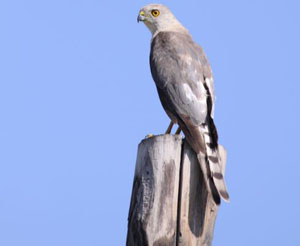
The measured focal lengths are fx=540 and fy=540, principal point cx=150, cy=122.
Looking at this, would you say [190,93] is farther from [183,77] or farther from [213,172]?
[213,172]

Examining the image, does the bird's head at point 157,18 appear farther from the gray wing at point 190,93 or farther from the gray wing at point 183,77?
the gray wing at point 183,77

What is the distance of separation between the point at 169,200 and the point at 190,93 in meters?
1.40

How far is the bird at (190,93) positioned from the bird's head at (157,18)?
0.10m

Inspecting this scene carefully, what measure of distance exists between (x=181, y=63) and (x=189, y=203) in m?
1.89

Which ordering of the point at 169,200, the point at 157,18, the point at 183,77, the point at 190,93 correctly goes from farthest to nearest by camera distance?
the point at 157,18 < the point at 183,77 < the point at 190,93 < the point at 169,200

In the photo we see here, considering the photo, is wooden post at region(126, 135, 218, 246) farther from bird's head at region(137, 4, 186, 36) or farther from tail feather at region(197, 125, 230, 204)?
bird's head at region(137, 4, 186, 36)

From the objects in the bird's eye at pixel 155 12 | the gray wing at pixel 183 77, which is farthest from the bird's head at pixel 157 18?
Answer: the gray wing at pixel 183 77

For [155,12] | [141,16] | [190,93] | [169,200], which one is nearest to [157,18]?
[155,12]

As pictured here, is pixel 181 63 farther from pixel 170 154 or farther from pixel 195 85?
pixel 170 154

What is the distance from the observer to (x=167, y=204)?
3.88 m

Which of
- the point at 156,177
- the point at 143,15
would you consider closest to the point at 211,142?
the point at 156,177

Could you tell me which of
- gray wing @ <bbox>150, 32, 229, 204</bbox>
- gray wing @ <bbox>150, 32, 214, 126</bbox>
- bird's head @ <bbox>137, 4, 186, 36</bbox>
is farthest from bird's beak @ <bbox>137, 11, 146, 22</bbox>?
gray wing @ <bbox>150, 32, 214, 126</bbox>

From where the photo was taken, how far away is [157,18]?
22.4ft

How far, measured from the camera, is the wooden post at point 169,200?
3.88 meters
